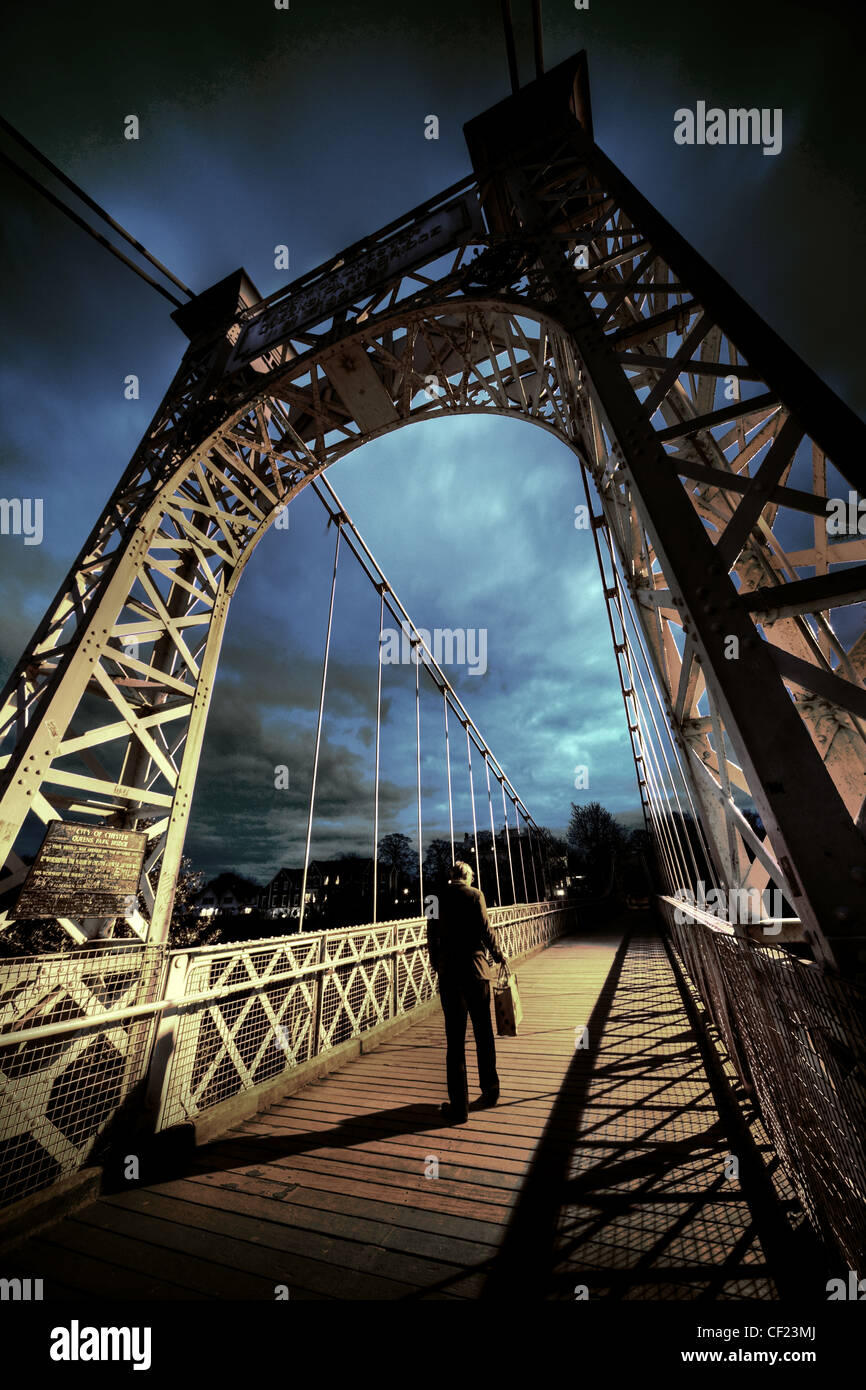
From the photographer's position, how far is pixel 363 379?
6.04 m

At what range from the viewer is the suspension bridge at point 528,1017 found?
66.4 inches

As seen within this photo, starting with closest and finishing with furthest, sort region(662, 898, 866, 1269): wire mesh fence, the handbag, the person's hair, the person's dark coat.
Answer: region(662, 898, 866, 1269): wire mesh fence
the person's dark coat
the person's hair
the handbag

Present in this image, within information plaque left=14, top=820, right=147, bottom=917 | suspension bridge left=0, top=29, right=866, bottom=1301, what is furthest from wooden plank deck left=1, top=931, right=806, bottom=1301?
information plaque left=14, top=820, right=147, bottom=917

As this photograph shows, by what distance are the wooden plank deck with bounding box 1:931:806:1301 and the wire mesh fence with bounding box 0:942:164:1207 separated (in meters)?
0.32

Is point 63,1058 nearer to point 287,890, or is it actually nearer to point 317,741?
point 317,741

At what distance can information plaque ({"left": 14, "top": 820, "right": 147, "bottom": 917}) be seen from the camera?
336 centimetres

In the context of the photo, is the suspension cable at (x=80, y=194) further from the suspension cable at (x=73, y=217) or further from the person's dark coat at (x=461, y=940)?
the person's dark coat at (x=461, y=940)

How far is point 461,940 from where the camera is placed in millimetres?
3234

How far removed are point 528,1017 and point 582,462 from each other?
632 cm

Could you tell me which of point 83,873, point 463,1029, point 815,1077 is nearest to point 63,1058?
point 83,873

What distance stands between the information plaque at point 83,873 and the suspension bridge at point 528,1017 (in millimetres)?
26

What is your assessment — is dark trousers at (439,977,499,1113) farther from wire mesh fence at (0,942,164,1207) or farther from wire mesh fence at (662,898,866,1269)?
wire mesh fence at (0,942,164,1207)
